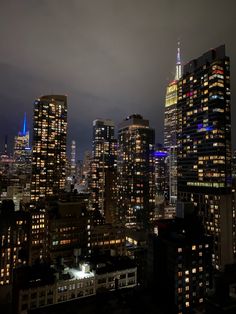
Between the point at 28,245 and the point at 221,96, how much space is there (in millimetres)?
93162

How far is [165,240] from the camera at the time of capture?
57094 mm

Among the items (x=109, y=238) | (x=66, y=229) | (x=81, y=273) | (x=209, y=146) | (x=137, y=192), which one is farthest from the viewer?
(x=137, y=192)

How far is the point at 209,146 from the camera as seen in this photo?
113438 millimetres

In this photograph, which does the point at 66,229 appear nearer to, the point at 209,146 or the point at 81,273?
the point at 81,273

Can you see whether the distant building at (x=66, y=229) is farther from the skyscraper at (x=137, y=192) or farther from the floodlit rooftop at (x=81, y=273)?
the skyscraper at (x=137, y=192)

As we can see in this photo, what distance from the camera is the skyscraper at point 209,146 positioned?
315 feet

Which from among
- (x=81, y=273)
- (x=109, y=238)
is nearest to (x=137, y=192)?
(x=109, y=238)

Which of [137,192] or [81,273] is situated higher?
[137,192]

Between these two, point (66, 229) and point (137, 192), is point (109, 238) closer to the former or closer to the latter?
point (66, 229)

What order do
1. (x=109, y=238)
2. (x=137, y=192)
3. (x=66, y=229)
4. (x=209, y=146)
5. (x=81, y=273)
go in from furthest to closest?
1. (x=137, y=192)
2. (x=209, y=146)
3. (x=109, y=238)
4. (x=66, y=229)
5. (x=81, y=273)

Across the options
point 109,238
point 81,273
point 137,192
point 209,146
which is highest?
point 209,146

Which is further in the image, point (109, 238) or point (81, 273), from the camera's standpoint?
point (109, 238)

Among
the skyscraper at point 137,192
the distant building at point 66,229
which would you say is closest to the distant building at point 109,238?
the distant building at point 66,229

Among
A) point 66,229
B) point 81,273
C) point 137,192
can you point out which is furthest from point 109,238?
point 137,192
